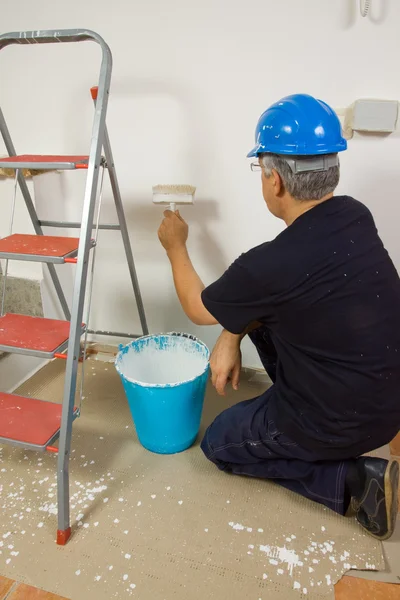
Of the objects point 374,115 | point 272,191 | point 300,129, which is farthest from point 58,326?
point 374,115

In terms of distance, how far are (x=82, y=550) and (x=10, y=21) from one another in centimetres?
180

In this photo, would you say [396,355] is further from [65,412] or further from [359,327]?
[65,412]

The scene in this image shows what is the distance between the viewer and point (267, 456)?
1300 millimetres

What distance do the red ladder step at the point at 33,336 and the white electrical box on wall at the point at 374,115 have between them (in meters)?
1.07

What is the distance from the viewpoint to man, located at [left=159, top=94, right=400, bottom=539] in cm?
102

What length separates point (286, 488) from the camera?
1.35 meters

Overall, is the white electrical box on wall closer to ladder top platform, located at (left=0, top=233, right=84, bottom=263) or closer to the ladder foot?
ladder top platform, located at (left=0, top=233, right=84, bottom=263)

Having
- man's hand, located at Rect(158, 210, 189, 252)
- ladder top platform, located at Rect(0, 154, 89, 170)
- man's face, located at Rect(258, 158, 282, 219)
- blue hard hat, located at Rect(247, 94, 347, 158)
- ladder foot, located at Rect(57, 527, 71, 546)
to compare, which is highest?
blue hard hat, located at Rect(247, 94, 347, 158)

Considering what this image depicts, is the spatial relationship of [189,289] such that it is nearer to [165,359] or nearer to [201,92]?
[165,359]

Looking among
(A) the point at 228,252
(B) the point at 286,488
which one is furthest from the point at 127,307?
(B) the point at 286,488

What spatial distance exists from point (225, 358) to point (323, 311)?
0.42 m

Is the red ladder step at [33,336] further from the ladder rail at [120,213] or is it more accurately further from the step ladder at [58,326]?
the ladder rail at [120,213]

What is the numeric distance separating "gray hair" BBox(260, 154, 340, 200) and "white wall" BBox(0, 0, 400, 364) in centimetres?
52

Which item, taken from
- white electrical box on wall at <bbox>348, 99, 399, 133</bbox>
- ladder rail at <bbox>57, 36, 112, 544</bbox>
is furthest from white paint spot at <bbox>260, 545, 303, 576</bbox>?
white electrical box on wall at <bbox>348, 99, 399, 133</bbox>
